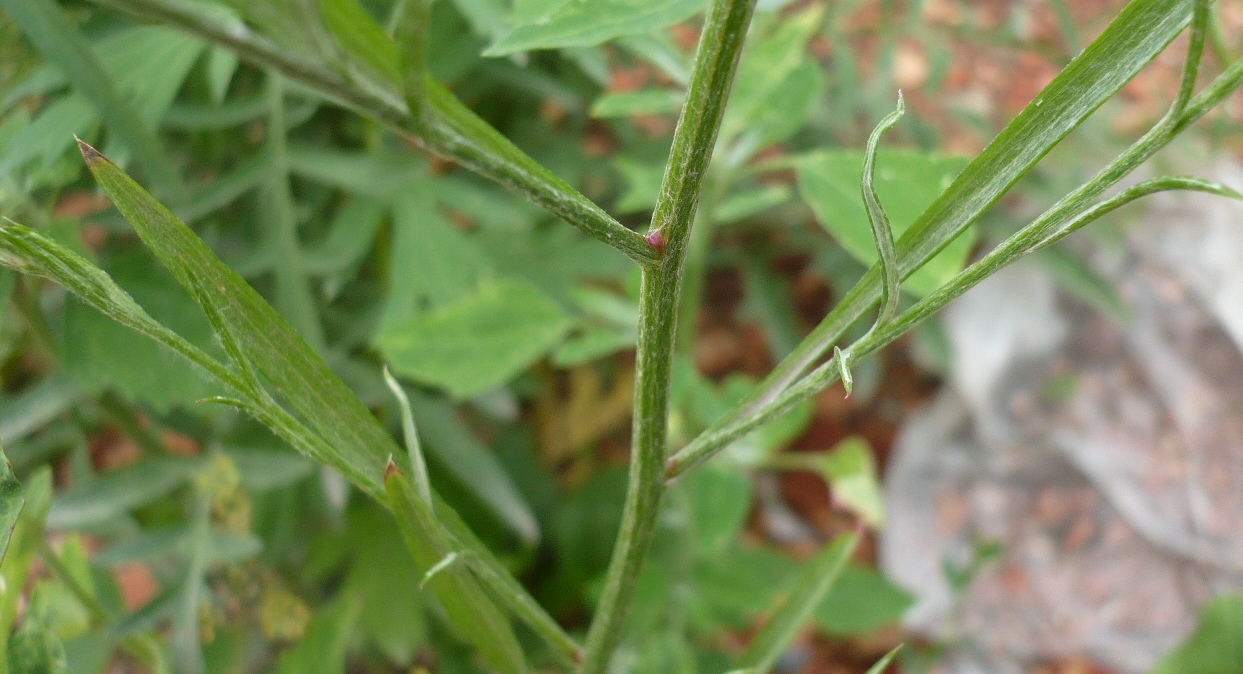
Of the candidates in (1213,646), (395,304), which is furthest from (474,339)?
(1213,646)

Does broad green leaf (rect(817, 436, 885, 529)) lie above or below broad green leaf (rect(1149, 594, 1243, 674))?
above

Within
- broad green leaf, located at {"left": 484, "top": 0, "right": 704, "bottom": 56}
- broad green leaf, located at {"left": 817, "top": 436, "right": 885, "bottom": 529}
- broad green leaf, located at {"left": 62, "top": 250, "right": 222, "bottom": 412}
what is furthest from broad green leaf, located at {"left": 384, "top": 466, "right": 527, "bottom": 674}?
broad green leaf, located at {"left": 817, "top": 436, "right": 885, "bottom": 529}

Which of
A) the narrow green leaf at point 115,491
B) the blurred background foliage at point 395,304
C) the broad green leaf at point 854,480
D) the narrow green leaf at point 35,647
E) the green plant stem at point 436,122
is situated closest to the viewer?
the green plant stem at point 436,122

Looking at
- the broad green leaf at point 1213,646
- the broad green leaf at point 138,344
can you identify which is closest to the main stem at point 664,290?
the broad green leaf at point 138,344

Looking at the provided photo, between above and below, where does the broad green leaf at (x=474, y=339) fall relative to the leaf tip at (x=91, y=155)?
below

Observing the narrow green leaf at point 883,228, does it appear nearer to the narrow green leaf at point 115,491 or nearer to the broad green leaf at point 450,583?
the broad green leaf at point 450,583

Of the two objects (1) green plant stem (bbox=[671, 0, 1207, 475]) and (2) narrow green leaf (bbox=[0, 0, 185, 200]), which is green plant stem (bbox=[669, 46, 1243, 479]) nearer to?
(1) green plant stem (bbox=[671, 0, 1207, 475])

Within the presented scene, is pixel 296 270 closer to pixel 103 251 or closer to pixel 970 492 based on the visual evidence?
pixel 103 251

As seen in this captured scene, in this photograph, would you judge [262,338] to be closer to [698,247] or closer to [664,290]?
[664,290]
